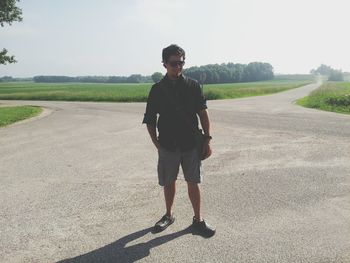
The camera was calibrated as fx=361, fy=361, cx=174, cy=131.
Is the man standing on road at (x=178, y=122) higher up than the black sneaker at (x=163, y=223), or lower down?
higher up

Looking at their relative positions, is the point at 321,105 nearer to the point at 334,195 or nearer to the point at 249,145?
the point at 249,145

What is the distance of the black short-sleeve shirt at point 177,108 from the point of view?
4.00 m

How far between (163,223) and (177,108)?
140 cm

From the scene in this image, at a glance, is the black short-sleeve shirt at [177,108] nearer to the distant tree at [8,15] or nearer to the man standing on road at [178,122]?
the man standing on road at [178,122]

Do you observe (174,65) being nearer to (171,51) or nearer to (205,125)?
(171,51)

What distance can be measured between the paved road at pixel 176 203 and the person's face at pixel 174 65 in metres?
1.83

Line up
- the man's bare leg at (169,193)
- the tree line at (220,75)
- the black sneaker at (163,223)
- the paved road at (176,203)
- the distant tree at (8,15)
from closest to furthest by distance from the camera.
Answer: the paved road at (176,203), the black sneaker at (163,223), the man's bare leg at (169,193), the distant tree at (8,15), the tree line at (220,75)

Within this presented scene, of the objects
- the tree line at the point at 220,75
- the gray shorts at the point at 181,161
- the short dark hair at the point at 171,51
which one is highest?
the tree line at the point at 220,75

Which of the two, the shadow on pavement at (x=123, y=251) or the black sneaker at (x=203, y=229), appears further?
the black sneaker at (x=203, y=229)

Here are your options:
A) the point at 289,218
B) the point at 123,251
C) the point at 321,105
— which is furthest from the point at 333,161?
the point at 321,105

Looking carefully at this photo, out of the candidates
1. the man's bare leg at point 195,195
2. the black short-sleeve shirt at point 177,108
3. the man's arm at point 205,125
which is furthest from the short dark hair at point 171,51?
the man's bare leg at point 195,195

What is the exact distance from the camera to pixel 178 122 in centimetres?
406

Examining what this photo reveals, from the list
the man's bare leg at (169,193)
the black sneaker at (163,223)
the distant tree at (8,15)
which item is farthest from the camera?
the distant tree at (8,15)

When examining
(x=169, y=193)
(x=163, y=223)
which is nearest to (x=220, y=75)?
(x=169, y=193)
